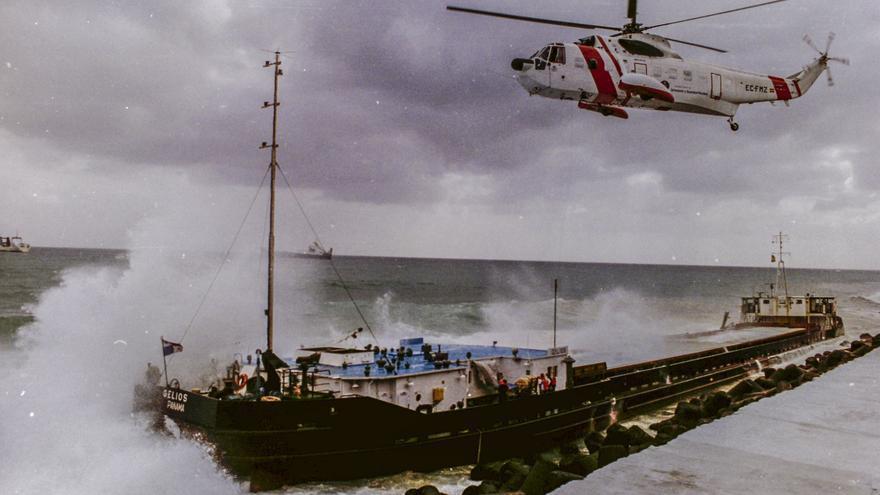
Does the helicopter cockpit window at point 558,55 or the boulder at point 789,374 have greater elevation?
the helicopter cockpit window at point 558,55

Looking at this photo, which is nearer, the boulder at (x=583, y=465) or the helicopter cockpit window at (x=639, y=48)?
the boulder at (x=583, y=465)

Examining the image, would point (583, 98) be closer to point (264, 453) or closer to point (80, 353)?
point (264, 453)

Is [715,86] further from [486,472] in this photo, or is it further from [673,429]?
[486,472]

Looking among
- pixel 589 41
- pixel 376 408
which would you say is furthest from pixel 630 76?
pixel 376 408

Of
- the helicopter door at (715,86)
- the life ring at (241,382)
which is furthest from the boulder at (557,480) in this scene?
the life ring at (241,382)

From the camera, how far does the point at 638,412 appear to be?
2588 centimetres

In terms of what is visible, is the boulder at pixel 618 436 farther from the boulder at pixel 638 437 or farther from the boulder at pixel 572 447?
the boulder at pixel 572 447

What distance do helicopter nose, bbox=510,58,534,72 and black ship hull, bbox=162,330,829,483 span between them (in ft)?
28.2

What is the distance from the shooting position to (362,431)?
16.6 metres

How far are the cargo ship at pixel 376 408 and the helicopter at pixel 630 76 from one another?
858 centimetres

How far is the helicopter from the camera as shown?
531 inches

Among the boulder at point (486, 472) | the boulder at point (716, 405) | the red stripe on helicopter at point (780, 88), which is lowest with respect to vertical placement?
the boulder at point (486, 472)

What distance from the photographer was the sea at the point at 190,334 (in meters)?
17.1

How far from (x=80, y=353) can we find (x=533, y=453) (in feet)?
84.0
